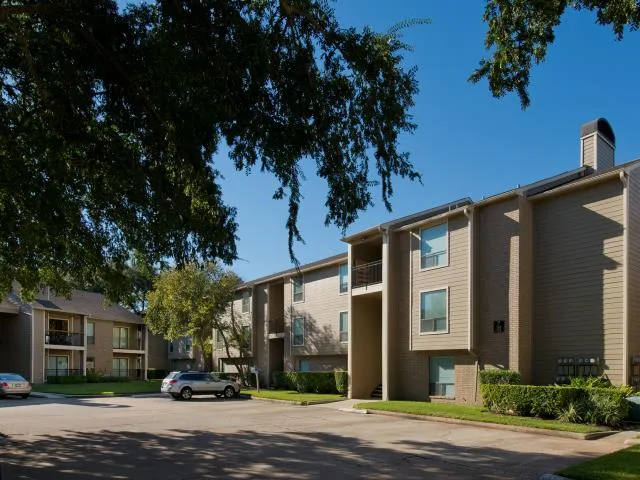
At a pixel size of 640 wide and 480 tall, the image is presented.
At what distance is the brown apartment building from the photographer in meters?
20.7

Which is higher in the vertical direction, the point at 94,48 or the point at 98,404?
the point at 94,48

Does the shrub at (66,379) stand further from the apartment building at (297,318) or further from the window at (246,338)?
the window at (246,338)

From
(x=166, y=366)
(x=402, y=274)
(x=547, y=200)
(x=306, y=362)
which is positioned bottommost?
(x=166, y=366)

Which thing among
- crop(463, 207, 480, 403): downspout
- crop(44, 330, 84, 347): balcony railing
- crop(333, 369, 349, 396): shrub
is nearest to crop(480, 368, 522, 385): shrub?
crop(463, 207, 480, 403): downspout

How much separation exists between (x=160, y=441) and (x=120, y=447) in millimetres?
1287

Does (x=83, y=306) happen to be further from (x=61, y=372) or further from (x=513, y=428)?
(x=513, y=428)

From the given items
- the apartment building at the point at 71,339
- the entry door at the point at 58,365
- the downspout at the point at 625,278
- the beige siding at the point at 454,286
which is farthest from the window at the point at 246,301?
the downspout at the point at 625,278

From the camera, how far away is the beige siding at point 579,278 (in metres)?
20.5

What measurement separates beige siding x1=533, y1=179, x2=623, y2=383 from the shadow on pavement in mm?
8346

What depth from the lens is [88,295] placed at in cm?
5703

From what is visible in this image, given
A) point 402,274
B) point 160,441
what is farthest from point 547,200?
point 160,441

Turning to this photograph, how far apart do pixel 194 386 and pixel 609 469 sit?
83.8ft

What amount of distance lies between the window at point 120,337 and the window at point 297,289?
23.9 metres

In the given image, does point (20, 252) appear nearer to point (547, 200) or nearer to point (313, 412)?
point (313, 412)
